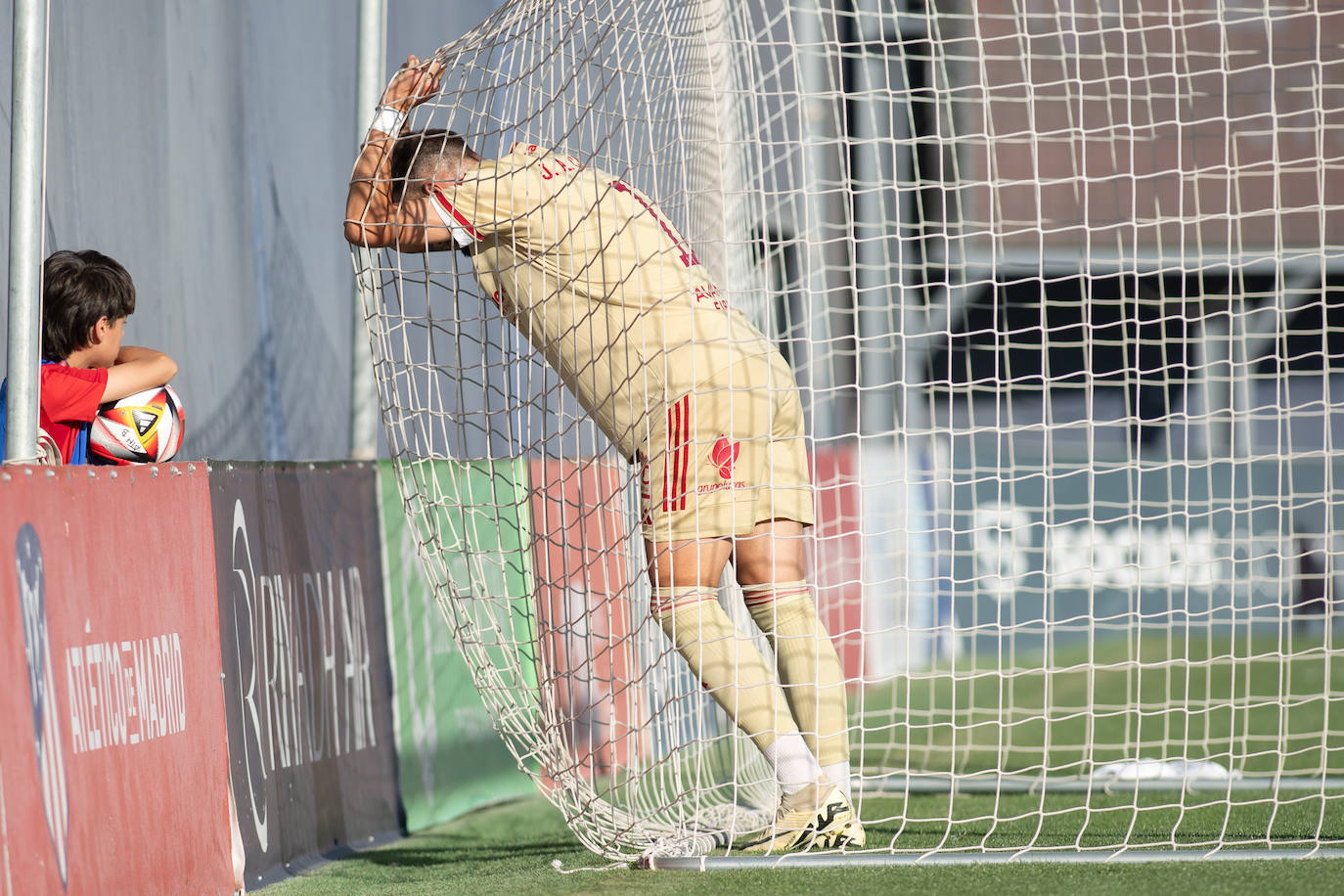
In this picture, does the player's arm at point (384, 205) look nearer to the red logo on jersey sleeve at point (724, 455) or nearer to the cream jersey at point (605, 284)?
the cream jersey at point (605, 284)

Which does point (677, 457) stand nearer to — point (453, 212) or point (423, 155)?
point (453, 212)

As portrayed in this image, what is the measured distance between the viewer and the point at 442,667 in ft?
16.4

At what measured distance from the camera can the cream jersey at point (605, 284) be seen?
10.8 feet

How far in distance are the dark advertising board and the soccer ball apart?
0.22 metres

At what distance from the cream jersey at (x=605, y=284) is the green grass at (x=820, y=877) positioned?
3.10ft

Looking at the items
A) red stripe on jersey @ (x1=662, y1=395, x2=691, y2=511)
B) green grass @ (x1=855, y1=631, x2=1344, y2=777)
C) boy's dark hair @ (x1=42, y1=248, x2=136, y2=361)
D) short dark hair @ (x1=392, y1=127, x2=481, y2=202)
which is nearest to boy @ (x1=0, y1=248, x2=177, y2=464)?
boy's dark hair @ (x1=42, y1=248, x2=136, y2=361)

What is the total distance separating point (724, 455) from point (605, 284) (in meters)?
0.47

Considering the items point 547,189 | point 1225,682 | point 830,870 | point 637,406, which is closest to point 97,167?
point 547,189

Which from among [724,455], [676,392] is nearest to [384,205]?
[676,392]

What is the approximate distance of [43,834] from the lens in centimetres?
249

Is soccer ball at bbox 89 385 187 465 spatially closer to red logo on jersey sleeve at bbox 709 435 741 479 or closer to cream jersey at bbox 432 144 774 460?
cream jersey at bbox 432 144 774 460

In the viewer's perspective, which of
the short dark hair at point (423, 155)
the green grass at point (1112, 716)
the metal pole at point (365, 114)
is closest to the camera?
the short dark hair at point (423, 155)

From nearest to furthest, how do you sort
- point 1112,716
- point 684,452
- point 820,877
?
1. point 820,877
2. point 684,452
3. point 1112,716

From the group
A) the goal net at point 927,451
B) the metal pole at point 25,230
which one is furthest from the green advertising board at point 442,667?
the metal pole at point 25,230
